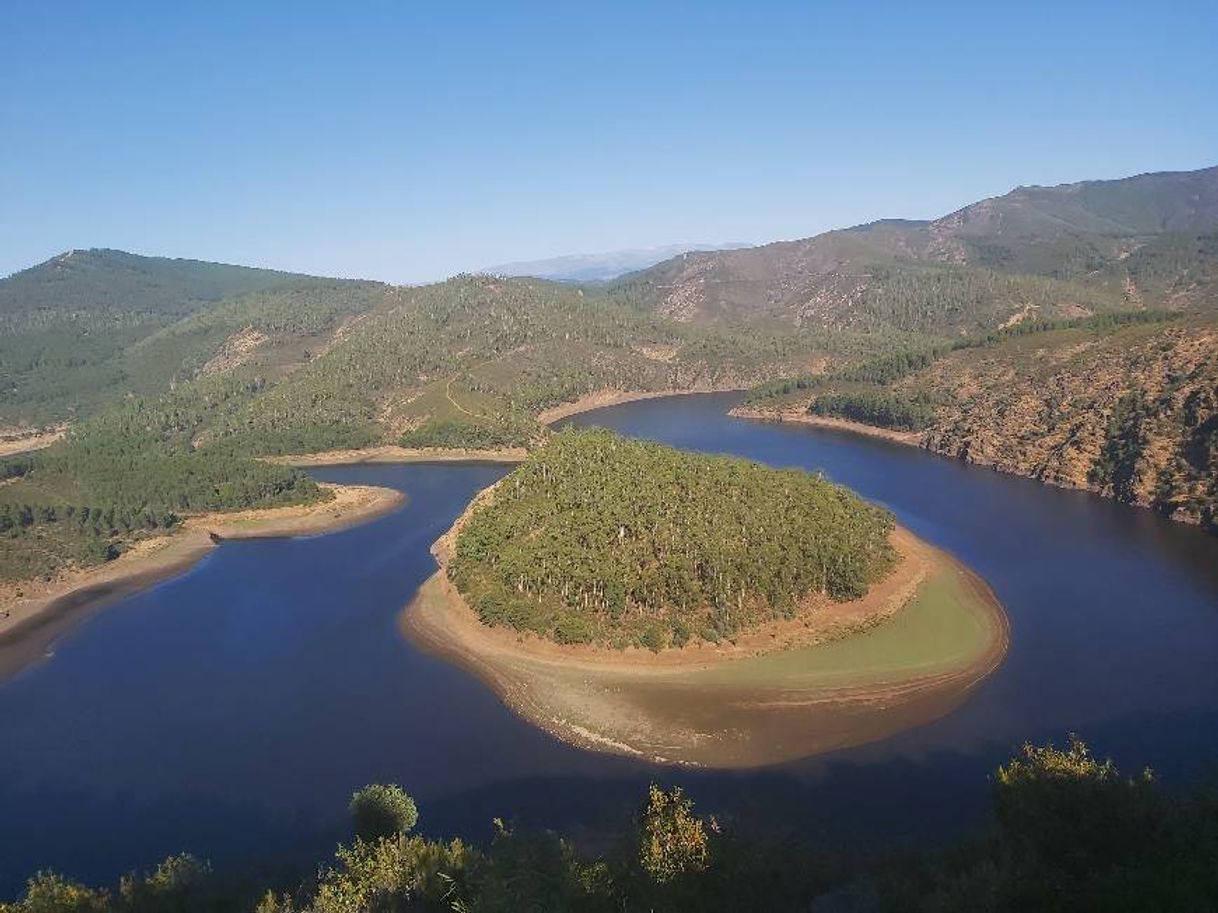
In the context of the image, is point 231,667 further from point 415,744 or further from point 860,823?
point 860,823

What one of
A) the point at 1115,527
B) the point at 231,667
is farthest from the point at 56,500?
the point at 1115,527

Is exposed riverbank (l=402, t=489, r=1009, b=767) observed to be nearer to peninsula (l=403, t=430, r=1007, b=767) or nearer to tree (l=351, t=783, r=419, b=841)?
peninsula (l=403, t=430, r=1007, b=767)

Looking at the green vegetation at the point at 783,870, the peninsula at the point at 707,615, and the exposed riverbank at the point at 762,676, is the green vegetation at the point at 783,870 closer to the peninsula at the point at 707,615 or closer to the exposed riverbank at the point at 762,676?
the exposed riverbank at the point at 762,676

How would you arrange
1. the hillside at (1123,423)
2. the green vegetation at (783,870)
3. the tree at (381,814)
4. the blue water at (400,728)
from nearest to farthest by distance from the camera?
the green vegetation at (783,870), the tree at (381,814), the blue water at (400,728), the hillside at (1123,423)

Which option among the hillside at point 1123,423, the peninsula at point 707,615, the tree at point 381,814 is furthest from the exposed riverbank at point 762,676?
the hillside at point 1123,423

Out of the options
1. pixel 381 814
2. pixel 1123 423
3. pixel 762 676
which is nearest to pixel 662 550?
pixel 762 676

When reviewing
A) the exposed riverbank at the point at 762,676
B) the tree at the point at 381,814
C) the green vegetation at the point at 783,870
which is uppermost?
the green vegetation at the point at 783,870
